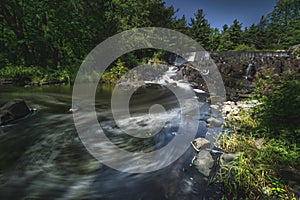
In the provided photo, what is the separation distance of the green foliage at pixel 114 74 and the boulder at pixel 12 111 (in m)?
10.3

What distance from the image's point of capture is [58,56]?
56.1ft

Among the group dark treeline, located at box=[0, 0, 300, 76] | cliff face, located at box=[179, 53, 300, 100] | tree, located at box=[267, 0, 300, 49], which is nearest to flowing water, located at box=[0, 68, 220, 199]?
cliff face, located at box=[179, 53, 300, 100]

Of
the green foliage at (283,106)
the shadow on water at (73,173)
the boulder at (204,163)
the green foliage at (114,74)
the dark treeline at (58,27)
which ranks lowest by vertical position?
the shadow on water at (73,173)

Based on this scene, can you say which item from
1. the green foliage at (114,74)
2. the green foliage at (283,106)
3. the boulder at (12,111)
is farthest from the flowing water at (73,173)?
the green foliage at (114,74)

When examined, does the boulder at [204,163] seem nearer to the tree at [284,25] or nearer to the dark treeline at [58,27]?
the dark treeline at [58,27]

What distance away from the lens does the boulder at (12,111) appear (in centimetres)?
481

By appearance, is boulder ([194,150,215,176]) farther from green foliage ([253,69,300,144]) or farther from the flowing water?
green foliage ([253,69,300,144])

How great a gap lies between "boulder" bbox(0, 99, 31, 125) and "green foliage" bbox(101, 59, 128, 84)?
33.7 ft

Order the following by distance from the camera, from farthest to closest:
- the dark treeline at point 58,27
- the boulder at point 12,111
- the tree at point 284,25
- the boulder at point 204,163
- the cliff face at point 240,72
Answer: the tree at point 284,25
the dark treeline at point 58,27
the cliff face at point 240,72
the boulder at point 12,111
the boulder at point 204,163

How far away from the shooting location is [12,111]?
16.8 ft

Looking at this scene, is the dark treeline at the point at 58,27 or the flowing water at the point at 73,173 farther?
the dark treeline at the point at 58,27

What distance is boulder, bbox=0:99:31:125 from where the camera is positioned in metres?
4.81

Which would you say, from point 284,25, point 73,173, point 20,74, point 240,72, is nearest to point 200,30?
point 284,25

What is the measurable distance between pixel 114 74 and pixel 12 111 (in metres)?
11.4
